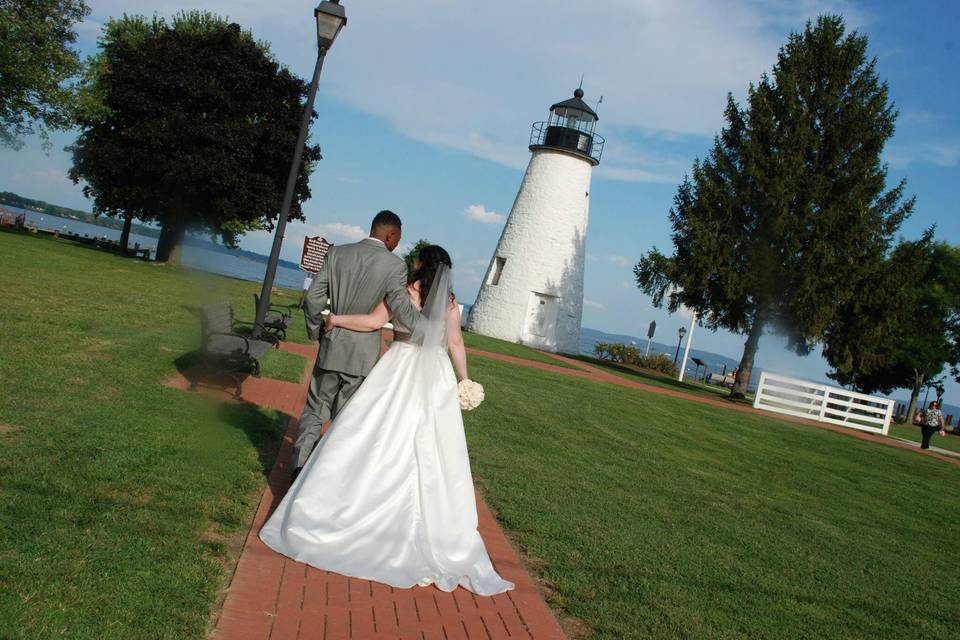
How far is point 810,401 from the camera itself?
26.8 metres

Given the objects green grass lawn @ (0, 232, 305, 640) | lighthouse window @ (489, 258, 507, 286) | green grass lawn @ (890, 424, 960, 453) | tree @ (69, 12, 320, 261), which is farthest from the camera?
lighthouse window @ (489, 258, 507, 286)

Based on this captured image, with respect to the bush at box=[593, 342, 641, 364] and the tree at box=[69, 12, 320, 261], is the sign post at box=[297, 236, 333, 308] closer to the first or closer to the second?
the tree at box=[69, 12, 320, 261]

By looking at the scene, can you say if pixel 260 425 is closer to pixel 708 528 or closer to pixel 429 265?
pixel 429 265

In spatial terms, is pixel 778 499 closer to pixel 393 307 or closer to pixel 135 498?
pixel 393 307

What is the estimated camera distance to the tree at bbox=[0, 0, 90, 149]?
33.7m

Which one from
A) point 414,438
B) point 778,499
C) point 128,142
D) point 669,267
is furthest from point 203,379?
point 128,142

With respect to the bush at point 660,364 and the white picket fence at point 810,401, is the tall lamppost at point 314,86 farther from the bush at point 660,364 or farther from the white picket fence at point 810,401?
the bush at point 660,364

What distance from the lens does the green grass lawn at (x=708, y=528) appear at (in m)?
5.43

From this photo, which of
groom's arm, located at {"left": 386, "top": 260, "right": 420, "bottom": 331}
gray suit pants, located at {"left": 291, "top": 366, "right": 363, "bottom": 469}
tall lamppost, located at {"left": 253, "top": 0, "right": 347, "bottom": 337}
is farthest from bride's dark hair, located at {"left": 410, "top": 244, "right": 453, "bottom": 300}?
tall lamppost, located at {"left": 253, "top": 0, "right": 347, "bottom": 337}

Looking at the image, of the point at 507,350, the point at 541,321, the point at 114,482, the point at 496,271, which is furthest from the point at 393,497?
the point at 496,271

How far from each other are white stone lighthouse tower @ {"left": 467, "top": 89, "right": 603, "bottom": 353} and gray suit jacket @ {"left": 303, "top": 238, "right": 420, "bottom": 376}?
1204 inches

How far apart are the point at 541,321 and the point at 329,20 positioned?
26042mm

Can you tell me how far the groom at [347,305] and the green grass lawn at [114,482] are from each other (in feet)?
2.85

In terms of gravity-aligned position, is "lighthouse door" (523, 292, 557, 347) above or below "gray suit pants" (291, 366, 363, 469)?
above
